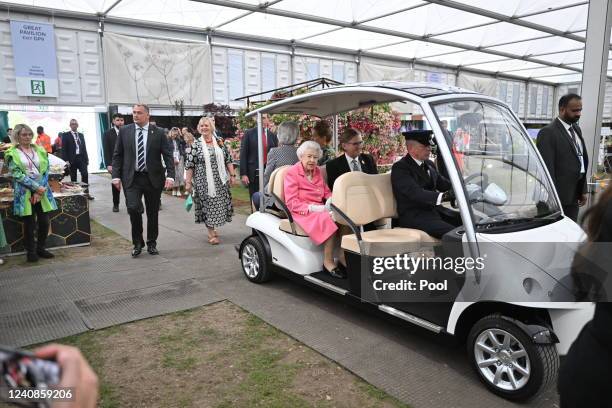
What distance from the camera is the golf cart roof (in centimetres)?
336

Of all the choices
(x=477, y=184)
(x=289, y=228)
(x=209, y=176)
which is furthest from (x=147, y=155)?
(x=477, y=184)

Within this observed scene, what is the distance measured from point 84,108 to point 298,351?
558 inches

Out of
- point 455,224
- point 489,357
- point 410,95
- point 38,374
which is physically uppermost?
point 410,95

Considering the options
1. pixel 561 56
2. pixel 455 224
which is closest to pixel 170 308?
pixel 455 224

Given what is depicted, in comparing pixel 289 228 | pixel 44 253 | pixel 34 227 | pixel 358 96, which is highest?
pixel 358 96

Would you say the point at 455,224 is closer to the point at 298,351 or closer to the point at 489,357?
the point at 489,357

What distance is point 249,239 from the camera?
5055 mm

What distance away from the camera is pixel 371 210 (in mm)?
4102

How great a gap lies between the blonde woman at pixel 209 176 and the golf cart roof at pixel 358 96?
A: 5.73 ft

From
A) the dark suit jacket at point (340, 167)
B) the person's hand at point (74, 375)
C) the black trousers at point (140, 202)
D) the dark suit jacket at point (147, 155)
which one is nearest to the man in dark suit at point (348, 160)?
the dark suit jacket at point (340, 167)

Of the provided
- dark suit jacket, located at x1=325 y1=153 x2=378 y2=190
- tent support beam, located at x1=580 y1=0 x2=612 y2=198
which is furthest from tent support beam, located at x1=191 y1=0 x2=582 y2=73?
dark suit jacket, located at x1=325 y1=153 x2=378 y2=190

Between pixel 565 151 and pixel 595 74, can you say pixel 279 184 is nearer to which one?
pixel 565 151

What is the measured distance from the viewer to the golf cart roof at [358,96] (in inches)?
132

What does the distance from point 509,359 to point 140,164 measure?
4796 mm
